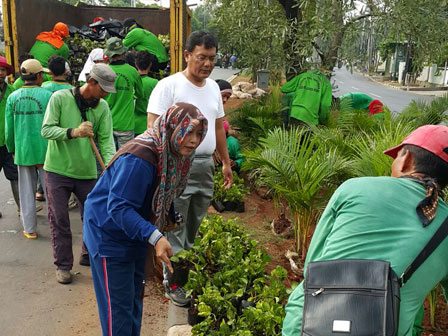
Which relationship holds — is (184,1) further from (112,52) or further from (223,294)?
(223,294)

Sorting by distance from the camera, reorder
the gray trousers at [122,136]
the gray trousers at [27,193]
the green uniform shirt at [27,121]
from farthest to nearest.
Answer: the gray trousers at [122,136] < the gray trousers at [27,193] < the green uniform shirt at [27,121]

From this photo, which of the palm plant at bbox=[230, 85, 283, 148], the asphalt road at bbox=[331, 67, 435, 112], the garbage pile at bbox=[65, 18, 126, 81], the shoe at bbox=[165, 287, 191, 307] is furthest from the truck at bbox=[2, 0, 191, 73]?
the asphalt road at bbox=[331, 67, 435, 112]

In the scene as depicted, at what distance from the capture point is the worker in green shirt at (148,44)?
8102 mm

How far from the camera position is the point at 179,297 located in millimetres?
3957

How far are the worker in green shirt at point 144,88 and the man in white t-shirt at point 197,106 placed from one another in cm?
255

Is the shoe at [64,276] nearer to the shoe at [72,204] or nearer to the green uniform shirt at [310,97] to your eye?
the shoe at [72,204]

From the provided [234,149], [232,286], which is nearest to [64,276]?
[232,286]

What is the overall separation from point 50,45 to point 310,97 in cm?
402

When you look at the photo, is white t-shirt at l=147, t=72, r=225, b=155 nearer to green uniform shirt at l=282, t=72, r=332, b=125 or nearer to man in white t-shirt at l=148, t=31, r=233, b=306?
man in white t-shirt at l=148, t=31, r=233, b=306

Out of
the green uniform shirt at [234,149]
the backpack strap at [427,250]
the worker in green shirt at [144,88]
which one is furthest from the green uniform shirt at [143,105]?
the backpack strap at [427,250]

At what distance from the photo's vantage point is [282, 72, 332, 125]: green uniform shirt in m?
6.96

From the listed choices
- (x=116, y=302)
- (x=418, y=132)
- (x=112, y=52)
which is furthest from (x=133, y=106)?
(x=418, y=132)

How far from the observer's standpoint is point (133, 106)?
620cm

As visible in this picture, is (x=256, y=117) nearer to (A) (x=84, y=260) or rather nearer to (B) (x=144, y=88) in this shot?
(B) (x=144, y=88)
